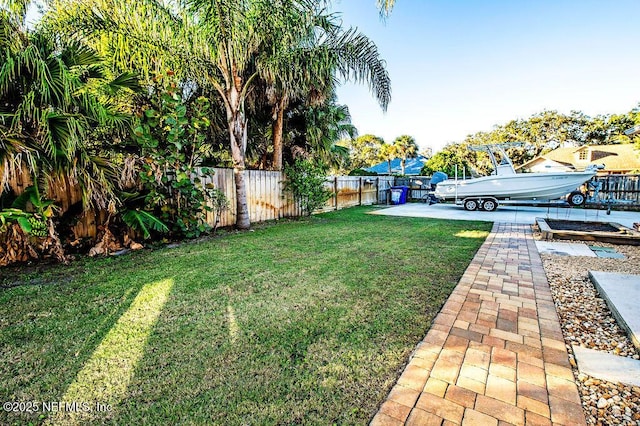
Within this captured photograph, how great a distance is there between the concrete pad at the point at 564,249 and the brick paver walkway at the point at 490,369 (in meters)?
2.24

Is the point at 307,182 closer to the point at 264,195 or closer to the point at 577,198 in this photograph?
the point at 264,195

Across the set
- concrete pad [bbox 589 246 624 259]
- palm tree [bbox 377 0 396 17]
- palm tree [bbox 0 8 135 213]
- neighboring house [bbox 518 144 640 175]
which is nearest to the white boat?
concrete pad [bbox 589 246 624 259]

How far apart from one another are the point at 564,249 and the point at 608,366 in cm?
387

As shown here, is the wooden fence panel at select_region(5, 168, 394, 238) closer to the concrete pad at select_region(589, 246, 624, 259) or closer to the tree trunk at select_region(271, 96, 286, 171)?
the tree trunk at select_region(271, 96, 286, 171)

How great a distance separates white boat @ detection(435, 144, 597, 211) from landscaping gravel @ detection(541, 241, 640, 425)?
6.22 meters

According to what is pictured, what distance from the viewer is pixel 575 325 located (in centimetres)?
238

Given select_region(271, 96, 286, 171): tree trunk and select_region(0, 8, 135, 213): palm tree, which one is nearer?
select_region(0, 8, 135, 213): palm tree

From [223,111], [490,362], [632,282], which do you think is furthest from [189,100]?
[632,282]

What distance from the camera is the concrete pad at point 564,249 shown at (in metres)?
4.67

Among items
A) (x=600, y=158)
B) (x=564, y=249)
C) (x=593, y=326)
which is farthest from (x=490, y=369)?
(x=600, y=158)

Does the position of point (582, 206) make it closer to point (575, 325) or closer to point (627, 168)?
point (575, 325)

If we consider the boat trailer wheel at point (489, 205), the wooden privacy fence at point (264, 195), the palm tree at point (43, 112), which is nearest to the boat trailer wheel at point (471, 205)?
the boat trailer wheel at point (489, 205)

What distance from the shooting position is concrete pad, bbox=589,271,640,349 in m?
2.21

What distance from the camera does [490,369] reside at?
1.80 m
